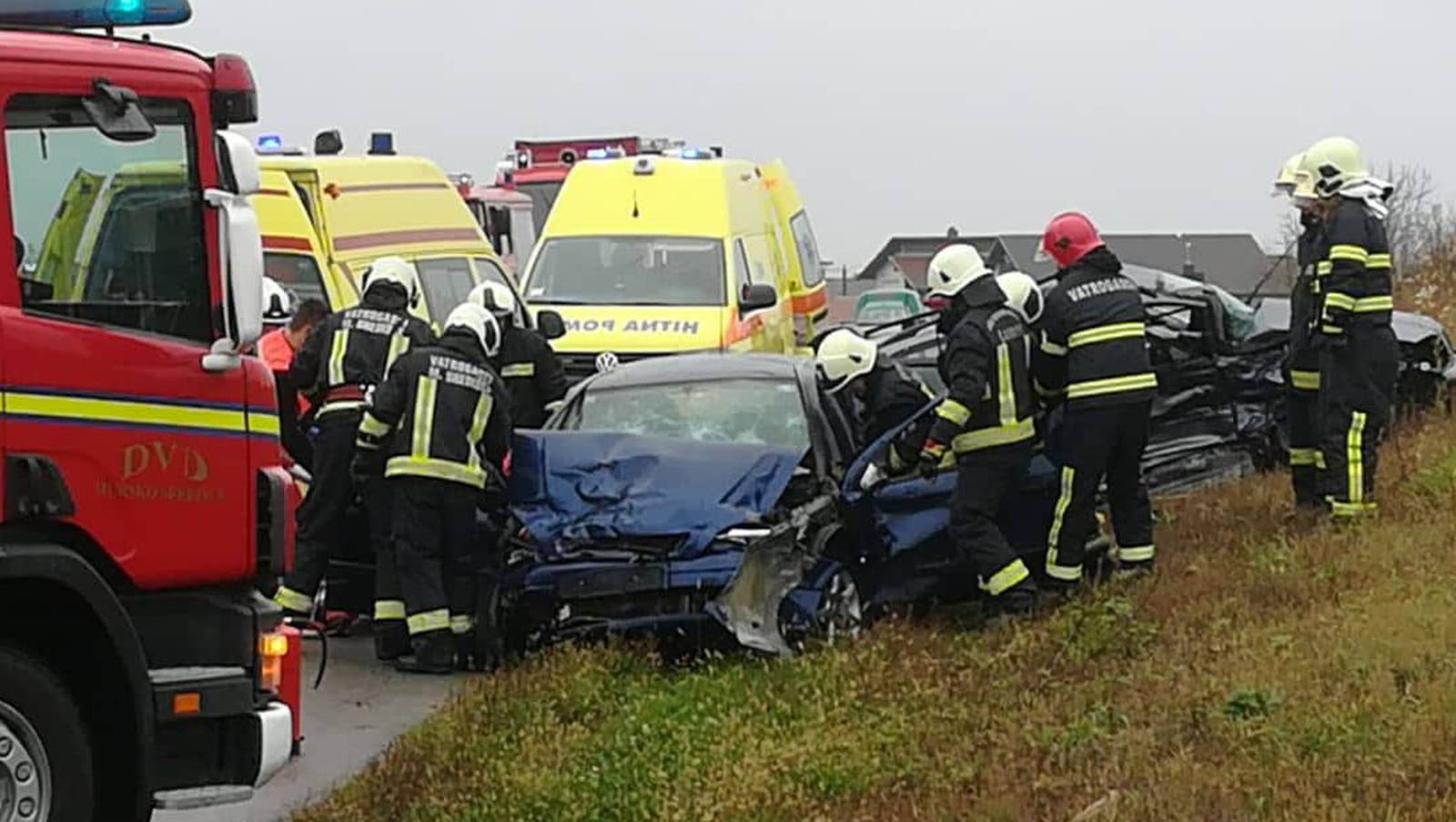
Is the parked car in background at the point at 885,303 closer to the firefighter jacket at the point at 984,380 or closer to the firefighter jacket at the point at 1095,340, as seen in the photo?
the firefighter jacket at the point at 1095,340

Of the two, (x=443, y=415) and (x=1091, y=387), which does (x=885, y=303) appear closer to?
(x=1091, y=387)

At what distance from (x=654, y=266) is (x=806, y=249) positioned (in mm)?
3938

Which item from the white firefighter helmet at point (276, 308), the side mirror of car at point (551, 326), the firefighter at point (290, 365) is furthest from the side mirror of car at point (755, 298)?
the firefighter at point (290, 365)

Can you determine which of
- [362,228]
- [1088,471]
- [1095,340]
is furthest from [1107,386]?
[362,228]

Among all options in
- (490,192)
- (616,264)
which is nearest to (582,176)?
(616,264)

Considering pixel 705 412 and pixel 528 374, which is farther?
pixel 528 374

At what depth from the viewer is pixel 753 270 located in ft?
53.0

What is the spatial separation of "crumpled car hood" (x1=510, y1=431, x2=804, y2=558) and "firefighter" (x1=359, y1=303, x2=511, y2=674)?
0.22m

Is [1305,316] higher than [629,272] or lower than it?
higher

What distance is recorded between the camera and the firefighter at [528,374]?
11.2 meters

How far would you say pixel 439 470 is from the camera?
876cm

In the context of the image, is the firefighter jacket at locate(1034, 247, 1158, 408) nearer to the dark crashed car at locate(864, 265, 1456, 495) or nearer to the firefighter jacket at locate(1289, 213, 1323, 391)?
the firefighter jacket at locate(1289, 213, 1323, 391)

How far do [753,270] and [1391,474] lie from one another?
632cm

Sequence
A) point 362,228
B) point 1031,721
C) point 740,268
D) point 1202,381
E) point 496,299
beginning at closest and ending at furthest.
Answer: point 1031,721, point 1202,381, point 496,299, point 362,228, point 740,268
